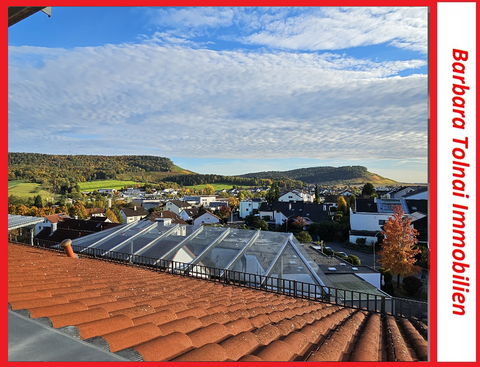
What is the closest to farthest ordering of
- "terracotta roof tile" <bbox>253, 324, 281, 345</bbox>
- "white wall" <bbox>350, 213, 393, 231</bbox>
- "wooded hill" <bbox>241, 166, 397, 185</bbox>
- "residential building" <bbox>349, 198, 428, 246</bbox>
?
"terracotta roof tile" <bbox>253, 324, 281, 345</bbox>
"residential building" <bbox>349, 198, 428, 246</bbox>
"white wall" <bbox>350, 213, 393, 231</bbox>
"wooded hill" <bbox>241, 166, 397, 185</bbox>

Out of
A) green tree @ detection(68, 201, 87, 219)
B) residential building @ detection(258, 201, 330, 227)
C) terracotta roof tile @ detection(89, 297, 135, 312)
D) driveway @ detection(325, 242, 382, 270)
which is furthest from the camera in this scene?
residential building @ detection(258, 201, 330, 227)

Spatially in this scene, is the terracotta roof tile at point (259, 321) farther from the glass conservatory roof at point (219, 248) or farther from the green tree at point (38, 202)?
the green tree at point (38, 202)

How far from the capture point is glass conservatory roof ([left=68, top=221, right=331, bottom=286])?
5.94 meters

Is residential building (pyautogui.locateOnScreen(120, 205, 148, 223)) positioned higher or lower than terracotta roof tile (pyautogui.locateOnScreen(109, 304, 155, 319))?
lower

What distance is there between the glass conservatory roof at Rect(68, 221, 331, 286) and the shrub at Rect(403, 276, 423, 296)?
12915 millimetres

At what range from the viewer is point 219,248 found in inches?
269

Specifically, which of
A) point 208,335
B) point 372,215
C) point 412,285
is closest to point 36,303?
point 208,335

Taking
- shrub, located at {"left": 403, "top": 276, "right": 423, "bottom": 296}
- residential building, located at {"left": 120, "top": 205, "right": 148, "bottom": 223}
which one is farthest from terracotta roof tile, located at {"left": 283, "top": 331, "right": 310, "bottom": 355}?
residential building, located at {"left": 120, "top": 205, "right": 148, "bottom": 223}

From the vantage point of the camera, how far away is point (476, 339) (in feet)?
4.01

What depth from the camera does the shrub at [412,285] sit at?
15.6 metres

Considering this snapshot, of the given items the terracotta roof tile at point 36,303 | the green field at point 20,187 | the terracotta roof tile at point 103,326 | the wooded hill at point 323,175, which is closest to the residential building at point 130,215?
the green field at point 20,187

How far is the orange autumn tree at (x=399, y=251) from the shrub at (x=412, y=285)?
158 centimetres

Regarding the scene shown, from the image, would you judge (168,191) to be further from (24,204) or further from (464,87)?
(464,87)

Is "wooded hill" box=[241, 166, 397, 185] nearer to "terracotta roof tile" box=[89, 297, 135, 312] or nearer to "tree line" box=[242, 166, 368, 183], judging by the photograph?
"tree line" box=[242, 166, 368, 183]
